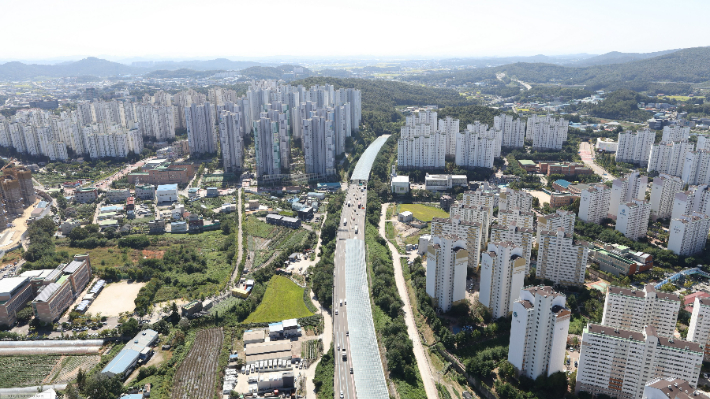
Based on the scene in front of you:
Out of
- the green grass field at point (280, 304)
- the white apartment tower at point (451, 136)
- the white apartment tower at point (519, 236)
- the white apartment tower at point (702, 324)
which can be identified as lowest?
the green grass field at point (280, 304)

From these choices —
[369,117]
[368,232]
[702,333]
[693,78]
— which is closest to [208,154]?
[369,117]

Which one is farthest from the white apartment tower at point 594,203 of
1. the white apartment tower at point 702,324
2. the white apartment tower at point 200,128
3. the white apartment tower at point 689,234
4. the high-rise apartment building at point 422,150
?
the white apartment tower at point 200,128

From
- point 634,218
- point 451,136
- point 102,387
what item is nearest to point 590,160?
point 451,136

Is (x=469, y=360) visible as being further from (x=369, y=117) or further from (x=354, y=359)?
(x=369, y=117)

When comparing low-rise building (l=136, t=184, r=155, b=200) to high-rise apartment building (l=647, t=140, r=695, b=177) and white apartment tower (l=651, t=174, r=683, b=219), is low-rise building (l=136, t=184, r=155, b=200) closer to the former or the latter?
white apartment tower (l=651, t=174, r=683, b=219)

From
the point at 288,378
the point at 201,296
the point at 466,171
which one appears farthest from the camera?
the point at 466,171

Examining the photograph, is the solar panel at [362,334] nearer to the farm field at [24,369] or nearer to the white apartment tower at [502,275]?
the white apartment tower at [502,275]
